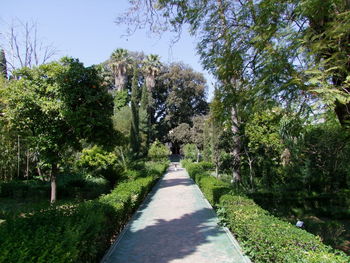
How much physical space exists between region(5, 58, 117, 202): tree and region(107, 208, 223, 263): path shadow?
153 inches

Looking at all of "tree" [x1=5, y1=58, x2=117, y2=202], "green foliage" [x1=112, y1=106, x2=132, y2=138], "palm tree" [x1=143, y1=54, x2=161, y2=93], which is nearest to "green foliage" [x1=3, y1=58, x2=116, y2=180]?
"tree" [x1=5, y1=58, x2=117, y2=202]

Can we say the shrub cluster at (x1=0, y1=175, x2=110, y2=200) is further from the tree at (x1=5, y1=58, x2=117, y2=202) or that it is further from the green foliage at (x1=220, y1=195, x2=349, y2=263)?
the green foliage at (x1=220, y1=195, x2=349, y2=263)

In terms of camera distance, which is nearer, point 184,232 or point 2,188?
point 184,232

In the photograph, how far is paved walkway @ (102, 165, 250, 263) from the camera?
5219 millimetres

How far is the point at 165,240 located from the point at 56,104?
5480 mm

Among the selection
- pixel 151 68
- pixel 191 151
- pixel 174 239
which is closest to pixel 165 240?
pixel 174 239

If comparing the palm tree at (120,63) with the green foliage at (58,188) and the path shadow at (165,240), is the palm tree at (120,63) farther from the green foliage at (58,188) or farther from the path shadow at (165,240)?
the path shadow at (165,240)

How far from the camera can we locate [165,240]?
6.28 m

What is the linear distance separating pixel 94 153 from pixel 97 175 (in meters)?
1.17

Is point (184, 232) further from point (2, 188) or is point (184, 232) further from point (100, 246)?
point (2, 188)

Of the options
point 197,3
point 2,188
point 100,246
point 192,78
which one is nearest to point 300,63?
point 197,3

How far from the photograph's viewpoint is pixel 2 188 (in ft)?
42.9

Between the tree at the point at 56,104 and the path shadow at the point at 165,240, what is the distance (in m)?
3.89

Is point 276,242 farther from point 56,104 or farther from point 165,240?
point 56,104
